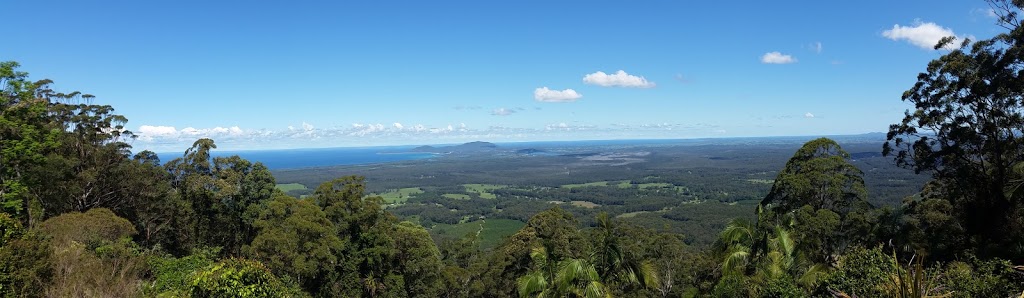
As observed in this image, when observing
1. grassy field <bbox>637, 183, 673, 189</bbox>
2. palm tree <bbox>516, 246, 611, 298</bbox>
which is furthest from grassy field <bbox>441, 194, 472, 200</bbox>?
palm tree <bbox>516, 246, 611, 298</bbox>

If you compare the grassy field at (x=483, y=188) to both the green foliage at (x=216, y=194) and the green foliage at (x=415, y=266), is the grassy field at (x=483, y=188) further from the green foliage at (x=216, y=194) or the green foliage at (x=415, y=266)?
the green foliage at (x=216, y=194)

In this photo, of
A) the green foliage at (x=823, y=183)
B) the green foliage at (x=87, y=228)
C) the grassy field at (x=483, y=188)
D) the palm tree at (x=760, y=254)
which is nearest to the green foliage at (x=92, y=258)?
the green foliage at (x=87, y=228)

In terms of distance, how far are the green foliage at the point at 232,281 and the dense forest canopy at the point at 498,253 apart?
0.03 metres

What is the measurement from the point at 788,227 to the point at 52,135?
24.5m

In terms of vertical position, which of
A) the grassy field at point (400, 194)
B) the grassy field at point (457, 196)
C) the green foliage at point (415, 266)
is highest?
the green foliage at point (415, 266)

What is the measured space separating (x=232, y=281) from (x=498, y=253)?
20243 millimetres

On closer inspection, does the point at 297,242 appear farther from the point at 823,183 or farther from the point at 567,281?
the point at 823,183

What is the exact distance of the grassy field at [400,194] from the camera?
142 meters

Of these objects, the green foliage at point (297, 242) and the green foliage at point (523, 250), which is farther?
the green foliage at point (523, 250)

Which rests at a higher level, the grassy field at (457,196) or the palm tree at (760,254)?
the palm tree at (760,254)

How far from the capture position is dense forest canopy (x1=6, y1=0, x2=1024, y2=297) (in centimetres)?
943

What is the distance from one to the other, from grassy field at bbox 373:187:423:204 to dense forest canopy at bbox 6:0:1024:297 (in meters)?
114

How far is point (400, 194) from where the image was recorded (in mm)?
155125

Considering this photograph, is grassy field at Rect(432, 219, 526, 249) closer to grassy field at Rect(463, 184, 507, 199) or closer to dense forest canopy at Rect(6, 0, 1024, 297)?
grassy field at Rect(463, 184, 507, 199)
